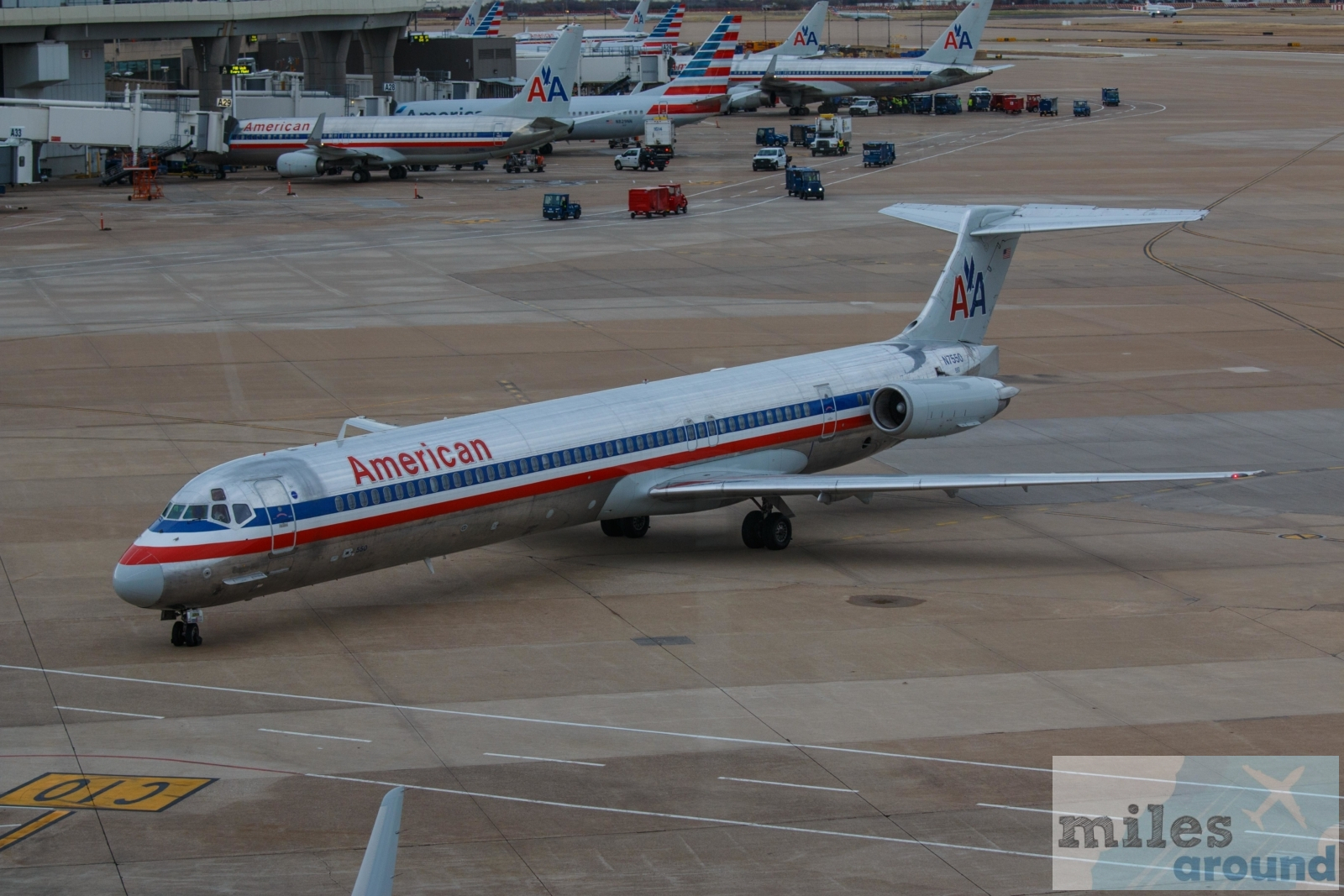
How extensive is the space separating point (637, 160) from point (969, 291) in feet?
221

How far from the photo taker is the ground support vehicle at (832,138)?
108 m

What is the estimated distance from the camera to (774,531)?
30328 millimetres

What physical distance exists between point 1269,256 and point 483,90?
8693 cm

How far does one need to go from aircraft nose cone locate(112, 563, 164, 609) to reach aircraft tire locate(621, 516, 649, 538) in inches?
390

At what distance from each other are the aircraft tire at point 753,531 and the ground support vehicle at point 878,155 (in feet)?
237

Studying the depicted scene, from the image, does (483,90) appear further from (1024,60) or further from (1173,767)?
(1173,767)

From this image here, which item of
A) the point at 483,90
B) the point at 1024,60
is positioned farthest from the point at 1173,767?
→ the point at 1024,60

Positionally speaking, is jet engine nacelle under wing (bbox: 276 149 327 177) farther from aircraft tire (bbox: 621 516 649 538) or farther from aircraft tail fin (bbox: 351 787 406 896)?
aircraft tail fin (bbox: 351 787 406 896)

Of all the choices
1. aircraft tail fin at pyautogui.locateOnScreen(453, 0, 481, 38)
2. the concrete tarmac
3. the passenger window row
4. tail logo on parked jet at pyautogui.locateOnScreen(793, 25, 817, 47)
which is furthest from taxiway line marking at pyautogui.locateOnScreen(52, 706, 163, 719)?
aircraft tail fin at pyautogui.locateOnScreen(453, 0, 481, 38)

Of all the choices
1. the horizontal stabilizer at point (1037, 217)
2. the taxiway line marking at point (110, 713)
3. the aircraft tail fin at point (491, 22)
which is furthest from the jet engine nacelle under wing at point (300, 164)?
the taxiway line marking at point (110, 713)

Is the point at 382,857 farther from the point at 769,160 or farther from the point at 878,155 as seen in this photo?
the point at 878,155

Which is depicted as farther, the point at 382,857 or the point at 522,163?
the point at 522,163

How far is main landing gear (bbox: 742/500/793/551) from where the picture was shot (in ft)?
99.5

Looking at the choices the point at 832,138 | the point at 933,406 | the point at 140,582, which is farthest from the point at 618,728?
the point at 832,138
